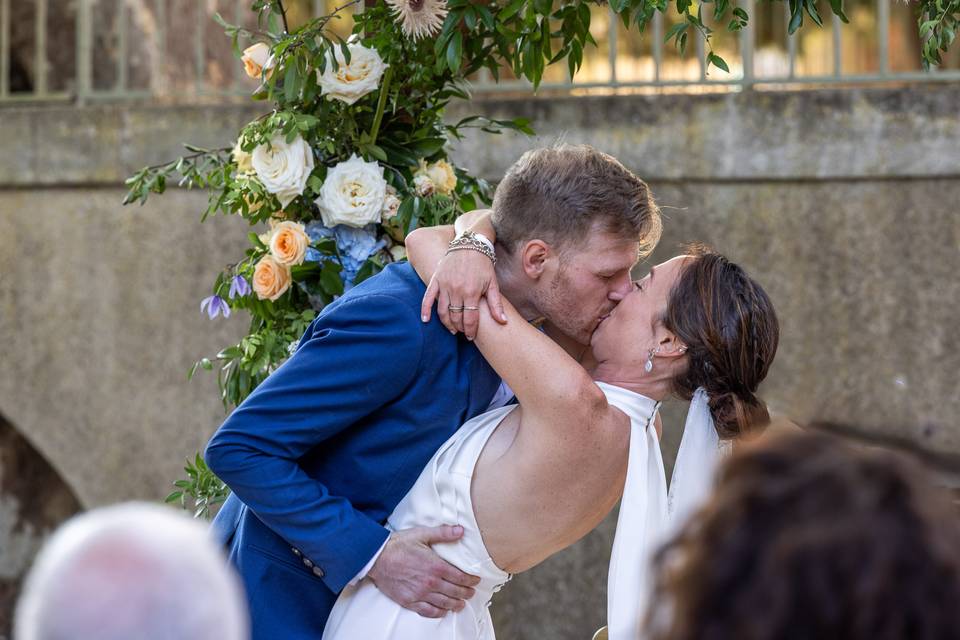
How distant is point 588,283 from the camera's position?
2316mm

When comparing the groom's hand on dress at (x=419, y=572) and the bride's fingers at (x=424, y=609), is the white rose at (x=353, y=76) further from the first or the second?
the bride's fingers at (x=424, y=609)

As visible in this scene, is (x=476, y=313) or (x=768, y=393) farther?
(x=768, y=393)

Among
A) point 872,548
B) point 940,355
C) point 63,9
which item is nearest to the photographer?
point 872,548

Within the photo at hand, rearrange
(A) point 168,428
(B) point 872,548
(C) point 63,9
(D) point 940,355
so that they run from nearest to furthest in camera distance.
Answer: (B) point 872,548 < (D) point 940,355 < (A) point 168,428 < (C) point 63,9

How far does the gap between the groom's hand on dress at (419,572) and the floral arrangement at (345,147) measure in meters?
0.65

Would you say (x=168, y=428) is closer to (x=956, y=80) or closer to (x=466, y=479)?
(x=466, y=479)

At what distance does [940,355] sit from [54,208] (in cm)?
328

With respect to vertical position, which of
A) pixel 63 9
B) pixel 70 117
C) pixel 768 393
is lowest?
pixel 768 393

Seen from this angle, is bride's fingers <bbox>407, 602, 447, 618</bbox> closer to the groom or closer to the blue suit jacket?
the groom

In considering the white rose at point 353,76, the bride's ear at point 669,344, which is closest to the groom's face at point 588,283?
the bride's ear at point 669,344

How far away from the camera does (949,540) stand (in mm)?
967

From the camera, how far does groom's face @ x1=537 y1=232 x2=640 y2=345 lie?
2.30m

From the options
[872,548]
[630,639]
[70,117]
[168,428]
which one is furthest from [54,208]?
[872,548]

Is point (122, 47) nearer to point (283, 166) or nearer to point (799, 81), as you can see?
point (283, 166)
